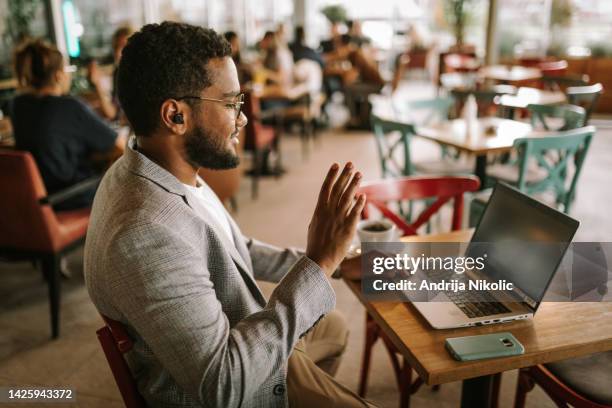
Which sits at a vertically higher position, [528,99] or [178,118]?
[178,118]

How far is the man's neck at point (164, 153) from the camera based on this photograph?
1144mm

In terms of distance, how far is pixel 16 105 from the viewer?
2.71m

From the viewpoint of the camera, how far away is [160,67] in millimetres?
1080

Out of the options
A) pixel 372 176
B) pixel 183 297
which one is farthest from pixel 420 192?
pixel 372 176

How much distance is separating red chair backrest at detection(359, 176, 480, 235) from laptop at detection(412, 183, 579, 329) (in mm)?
682

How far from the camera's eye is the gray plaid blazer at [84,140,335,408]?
0.94m

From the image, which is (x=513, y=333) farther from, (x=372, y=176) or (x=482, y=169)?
(x=372, y=176)

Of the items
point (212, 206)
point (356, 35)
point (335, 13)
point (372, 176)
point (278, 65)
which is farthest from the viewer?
point (335, 13)

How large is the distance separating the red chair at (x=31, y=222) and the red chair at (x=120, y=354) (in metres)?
1.56

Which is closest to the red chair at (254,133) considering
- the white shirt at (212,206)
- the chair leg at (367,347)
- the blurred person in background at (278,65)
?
the blurred person in background at (278,65)

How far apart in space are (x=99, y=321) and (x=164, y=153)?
1807 millimetres

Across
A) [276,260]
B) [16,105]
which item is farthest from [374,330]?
[16,105]

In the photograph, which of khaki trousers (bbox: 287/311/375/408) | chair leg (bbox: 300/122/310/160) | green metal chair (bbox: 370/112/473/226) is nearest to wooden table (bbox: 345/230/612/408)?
khaki trousers (bbox: 287/311/375/408)

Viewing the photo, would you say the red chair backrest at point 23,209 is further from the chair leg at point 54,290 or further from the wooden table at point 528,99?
the wooden table at point 528,99
